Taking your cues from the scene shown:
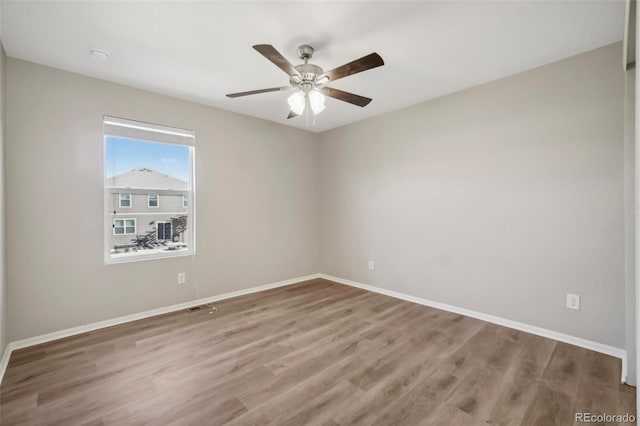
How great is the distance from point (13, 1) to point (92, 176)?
1.44 m

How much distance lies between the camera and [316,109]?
2.41m

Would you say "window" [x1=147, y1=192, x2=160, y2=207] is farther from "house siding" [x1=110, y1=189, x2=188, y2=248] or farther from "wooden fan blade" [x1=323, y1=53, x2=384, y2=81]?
"wooden fan blade" [x1=323, y1=53, x2=384, y2=81]

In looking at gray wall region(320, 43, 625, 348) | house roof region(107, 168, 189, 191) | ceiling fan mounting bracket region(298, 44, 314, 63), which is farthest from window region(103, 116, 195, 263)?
gray wall region(320, 43, 625, 348)

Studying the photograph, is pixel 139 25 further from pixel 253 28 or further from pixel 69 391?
pixel 69 391

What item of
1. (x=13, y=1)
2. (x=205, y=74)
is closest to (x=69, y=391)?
(x=13, y=1)

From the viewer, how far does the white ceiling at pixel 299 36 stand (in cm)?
189

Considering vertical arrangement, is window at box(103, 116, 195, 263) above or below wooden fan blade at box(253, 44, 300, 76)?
below

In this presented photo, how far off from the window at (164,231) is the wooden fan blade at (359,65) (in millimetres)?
2592

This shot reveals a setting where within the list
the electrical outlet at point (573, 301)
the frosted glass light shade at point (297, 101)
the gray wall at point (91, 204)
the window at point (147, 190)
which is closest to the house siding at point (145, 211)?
the window at point (147, 190)

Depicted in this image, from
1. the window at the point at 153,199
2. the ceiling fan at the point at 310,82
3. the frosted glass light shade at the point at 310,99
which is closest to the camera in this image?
the ceiling fan at the point at 310,82

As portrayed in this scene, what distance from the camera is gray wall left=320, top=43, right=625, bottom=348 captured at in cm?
237

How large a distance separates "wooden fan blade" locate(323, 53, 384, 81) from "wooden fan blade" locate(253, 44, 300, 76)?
0.92 feet

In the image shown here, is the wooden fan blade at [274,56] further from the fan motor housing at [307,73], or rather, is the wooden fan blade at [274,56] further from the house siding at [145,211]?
the house siding at [145,211]

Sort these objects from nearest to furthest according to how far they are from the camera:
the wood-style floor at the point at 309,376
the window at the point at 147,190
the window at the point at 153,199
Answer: the wood-style floor at the point at 309,376 < the window at the point at 147,190 < the window at the point at 153,199
